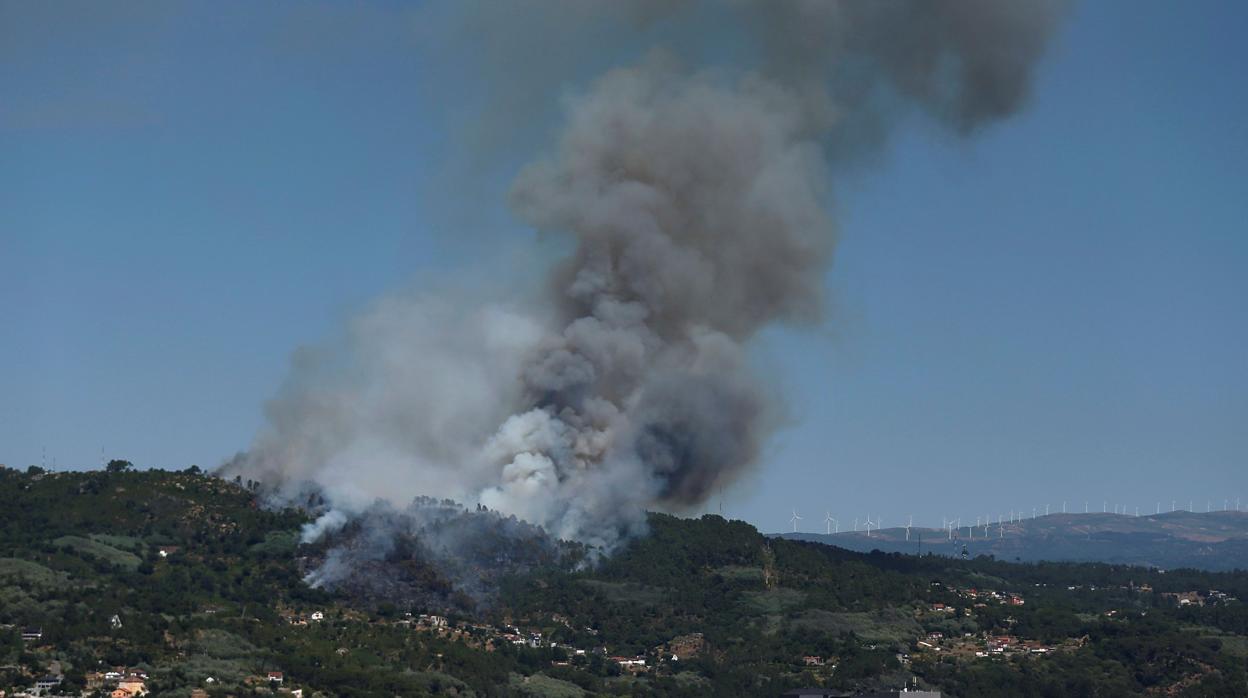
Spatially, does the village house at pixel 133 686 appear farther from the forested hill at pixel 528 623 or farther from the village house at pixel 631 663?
the village house at pixel 631 663

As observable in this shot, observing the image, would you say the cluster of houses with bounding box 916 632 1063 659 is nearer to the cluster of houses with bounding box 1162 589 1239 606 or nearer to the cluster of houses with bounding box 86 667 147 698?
the cluster of houses with bounding box 1162 589 1239 606

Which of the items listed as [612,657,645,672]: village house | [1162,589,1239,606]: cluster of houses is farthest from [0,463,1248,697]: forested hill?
[1162,589,1239,606]: cluster of houses

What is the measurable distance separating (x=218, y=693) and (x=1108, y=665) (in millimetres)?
65912

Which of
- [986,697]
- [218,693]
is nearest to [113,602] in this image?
[218,693]

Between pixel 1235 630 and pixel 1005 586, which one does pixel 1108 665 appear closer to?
pixel 1235 630

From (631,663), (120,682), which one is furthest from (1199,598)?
(120,682)

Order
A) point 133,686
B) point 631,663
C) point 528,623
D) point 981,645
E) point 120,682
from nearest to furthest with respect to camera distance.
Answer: point 133,686 < point 120,682 < point 631,663 < point 528,623 < point 981,645

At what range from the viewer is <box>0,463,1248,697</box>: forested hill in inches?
4712

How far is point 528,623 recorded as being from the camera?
142625 millimetres

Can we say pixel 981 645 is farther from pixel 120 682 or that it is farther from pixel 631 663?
pixel 120 682

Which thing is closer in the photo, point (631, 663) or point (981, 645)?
point (631, 663)

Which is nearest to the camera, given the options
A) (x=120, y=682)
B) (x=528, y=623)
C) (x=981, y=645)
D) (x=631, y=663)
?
(x=120, y=682)

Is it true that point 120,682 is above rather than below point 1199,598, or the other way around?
below

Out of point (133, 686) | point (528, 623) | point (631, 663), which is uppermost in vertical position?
point (528, 623)
